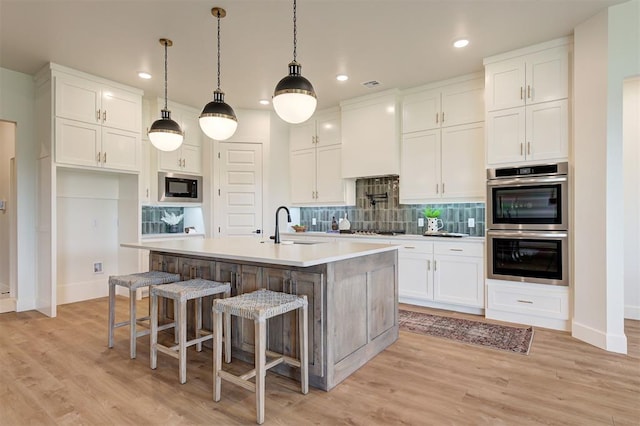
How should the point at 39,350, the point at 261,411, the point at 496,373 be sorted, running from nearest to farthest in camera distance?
the point at 261,411 < the point at 496,373 < the point at 39,350

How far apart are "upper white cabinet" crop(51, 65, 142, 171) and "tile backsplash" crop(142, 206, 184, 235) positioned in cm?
94

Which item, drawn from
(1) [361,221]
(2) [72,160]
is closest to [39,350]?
(2) [72,160]

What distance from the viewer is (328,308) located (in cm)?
225

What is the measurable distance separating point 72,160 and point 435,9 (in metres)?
4.07

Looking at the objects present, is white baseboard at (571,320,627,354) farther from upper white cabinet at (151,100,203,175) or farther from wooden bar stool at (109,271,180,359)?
upper white cabinet at (151,100,203,175)

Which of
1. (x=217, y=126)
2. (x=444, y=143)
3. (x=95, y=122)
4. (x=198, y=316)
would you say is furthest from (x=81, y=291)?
(x=444, y=143)

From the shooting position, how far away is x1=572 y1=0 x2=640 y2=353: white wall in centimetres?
288

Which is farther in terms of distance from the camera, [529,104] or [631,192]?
[631,192]

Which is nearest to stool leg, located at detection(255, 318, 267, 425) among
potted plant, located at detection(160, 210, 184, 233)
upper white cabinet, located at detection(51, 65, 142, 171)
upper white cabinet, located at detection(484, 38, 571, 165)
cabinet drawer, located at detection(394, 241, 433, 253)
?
cabinet drawer, located at detection(394, 241, 433, 253)

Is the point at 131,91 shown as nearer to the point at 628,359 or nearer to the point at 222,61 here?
the point at 222,61

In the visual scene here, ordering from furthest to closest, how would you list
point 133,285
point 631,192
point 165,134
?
point 631,192, point 165,134, point 133,285

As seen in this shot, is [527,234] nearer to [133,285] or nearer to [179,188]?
[133,285]

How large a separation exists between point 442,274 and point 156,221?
421 cm

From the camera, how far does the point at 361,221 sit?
538 cm
